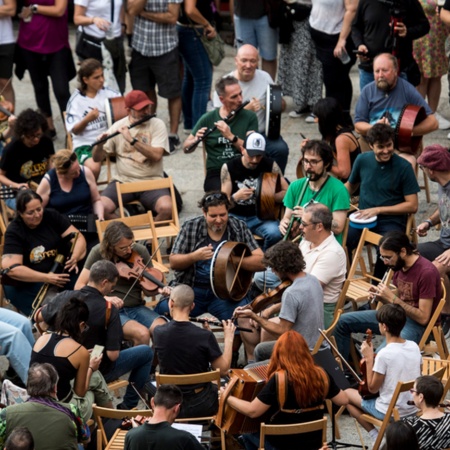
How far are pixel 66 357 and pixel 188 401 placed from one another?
0.76 metres

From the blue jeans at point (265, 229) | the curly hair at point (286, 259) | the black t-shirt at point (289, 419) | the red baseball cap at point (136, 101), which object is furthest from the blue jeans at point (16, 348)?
the red baseball cap at point (136, 101)

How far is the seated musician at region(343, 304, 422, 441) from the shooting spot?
6480 mm

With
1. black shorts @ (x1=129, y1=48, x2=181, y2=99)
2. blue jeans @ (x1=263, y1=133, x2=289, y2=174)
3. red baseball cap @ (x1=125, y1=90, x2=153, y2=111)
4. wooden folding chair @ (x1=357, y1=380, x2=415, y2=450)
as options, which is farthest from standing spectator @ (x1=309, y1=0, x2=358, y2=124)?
wooden folding chair @ (x1=357, y1=380, x2=415, y2=450)

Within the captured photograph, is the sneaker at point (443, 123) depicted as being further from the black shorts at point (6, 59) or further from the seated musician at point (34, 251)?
the seated musician at point (34, 251)

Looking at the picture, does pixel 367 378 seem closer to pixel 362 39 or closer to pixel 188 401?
pixel 188 401

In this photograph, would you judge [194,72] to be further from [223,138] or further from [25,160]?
[25,160]

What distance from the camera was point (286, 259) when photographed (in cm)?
712

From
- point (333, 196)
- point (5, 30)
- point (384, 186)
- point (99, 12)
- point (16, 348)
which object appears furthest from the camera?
point (5, 30)

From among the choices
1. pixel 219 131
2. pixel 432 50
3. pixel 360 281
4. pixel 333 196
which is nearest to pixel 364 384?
pixel 360 281

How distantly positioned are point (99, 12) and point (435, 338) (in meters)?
5.23

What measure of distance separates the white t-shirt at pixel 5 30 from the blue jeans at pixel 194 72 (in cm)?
167

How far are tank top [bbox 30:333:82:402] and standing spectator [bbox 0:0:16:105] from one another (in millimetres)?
4953

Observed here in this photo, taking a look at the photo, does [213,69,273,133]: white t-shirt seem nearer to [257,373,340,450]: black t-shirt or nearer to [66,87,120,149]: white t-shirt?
[66,87,120,149]: white t-shirt

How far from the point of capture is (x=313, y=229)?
7.61 m
